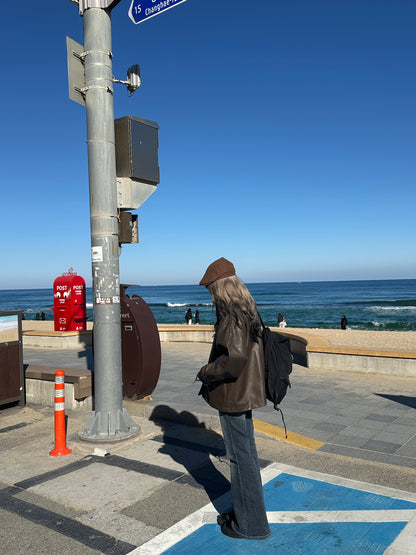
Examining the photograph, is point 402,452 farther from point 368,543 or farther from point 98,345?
point 98,345

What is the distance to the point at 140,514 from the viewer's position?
142 inches

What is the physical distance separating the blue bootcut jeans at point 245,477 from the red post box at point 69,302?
42.0ft

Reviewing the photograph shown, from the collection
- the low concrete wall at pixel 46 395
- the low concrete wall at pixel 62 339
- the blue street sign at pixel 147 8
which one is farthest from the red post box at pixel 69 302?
the blue street sign at pixel 147 8

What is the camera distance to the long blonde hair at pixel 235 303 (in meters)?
3.05

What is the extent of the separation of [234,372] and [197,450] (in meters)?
2.46

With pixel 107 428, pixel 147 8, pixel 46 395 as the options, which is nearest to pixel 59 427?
pixel 107 428

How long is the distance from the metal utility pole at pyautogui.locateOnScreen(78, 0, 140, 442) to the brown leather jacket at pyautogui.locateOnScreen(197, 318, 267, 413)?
239 cm

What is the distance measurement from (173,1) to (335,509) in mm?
4755

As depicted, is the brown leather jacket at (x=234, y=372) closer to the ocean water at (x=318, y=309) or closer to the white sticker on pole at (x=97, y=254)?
the ocean water at (x=318, y=309)

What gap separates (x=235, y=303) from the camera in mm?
Answer: 3068

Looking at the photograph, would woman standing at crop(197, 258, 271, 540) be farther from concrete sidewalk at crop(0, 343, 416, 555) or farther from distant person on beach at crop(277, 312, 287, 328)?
distant person on beach at crop(277, 312, 287, 328)

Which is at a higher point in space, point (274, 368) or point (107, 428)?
point (274, 368)

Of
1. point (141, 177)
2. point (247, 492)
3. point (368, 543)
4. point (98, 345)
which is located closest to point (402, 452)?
point (368, 543)

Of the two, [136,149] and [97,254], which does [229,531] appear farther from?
[136,149]
